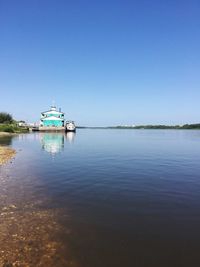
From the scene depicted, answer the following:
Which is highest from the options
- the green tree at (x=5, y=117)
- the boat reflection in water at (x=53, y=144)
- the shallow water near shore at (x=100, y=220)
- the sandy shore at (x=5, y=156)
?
the green tree at (x=5, y=117)

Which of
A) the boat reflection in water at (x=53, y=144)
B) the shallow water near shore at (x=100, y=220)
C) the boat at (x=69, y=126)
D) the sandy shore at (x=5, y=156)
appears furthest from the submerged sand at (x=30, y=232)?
the boat at (x=69, y=126)

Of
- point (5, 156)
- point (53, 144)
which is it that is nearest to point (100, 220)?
point (5, 156)

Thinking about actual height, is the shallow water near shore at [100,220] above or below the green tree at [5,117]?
below

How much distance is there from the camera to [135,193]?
715 inches

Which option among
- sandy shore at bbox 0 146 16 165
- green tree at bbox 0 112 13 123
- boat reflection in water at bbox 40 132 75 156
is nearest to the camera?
sandy shore at bbox 0 146 16 165

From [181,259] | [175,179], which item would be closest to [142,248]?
[181,259]

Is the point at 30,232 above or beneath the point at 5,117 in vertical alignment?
beneath

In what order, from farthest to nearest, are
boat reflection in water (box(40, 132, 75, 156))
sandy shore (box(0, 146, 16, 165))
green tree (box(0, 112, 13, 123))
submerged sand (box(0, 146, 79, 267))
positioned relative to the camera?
1. green tree (box(0, 112, 13, 123))
2. boat reflection in water (box(40, 132, 75, 156))
3. sandy shore (box(0, 146, 16, 165))
4. submerged sand (box(0, 146, 79, 267))

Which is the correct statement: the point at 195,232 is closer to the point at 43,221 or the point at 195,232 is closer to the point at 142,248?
the point at 142,248

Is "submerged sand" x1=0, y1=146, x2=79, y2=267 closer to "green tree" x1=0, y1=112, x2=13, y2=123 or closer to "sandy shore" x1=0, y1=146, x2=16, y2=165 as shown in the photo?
"sandy shore" x1=0, y1=146, x2=16, y2=165

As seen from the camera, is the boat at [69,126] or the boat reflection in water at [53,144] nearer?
the boat reflection in water at [53,144]

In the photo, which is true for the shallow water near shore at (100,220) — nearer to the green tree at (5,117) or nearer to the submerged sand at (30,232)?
the submerged sand at (30,232)

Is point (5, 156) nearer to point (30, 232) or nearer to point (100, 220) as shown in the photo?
point (100, 220)

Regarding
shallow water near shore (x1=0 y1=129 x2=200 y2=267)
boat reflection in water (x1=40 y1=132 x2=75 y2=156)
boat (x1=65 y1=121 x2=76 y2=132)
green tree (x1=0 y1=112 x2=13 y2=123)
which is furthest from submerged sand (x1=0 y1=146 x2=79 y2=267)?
green tree (x1=0 y1=112 x2=13 y2=123)
